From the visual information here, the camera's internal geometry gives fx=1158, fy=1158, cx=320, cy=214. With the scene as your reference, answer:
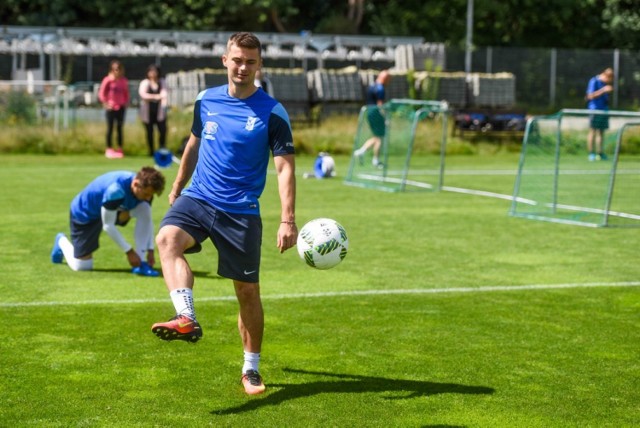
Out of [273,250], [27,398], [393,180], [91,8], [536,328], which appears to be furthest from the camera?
[91,8]

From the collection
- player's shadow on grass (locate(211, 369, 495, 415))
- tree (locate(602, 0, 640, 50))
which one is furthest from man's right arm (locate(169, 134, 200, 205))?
tree (locate(602, 0, 640, 50))

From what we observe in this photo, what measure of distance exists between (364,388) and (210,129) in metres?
1.90

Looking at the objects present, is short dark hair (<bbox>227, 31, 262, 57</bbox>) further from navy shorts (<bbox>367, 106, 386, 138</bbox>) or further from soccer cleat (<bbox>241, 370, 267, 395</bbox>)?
navy shorts (<bbox>367, 106, 386, 138</bbox>)

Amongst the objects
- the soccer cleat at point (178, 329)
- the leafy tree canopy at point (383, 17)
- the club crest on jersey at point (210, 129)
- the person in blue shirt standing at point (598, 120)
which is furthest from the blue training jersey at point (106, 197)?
the leafy tree canopy at point (383, 17)

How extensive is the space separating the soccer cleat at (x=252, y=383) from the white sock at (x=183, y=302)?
0.80m

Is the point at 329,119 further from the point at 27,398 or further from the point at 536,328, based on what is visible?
the point at 27,398

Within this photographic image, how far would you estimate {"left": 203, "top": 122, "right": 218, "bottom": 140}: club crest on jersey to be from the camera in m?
7.12

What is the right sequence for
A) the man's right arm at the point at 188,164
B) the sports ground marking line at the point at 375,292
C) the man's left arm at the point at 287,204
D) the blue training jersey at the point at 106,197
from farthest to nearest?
1. the blue training jersey at the point at 106,197
2. the sports ground marking line at the point at 375,292
3. the man's right arm at the point at 188,164
4. the man's left arm at the point at 287,204

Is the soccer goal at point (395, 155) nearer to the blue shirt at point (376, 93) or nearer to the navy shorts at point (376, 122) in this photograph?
the navy shorts at point (376, 122)

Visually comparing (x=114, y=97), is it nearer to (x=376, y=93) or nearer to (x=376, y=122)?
(x=376, y=93)

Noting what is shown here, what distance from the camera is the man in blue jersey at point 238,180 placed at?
22.9 feet

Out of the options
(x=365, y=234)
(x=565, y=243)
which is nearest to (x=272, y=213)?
(x=365, y=234)

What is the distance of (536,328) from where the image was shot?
931 centimetres

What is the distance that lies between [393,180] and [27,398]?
1624 cm
